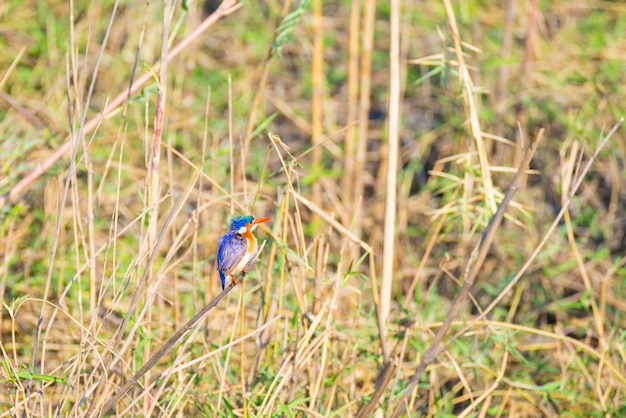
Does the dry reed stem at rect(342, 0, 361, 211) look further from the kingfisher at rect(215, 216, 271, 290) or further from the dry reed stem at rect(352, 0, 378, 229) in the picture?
the kingfisher at rect(215, 216, 271, 290)

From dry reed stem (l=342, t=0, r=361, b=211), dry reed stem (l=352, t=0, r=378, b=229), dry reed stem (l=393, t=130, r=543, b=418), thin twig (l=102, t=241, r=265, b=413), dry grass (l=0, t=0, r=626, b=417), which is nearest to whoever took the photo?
thin twig (l=102, t=241, r=265, b=413)

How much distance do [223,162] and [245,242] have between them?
54.0 inches

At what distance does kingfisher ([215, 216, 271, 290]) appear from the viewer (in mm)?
2053

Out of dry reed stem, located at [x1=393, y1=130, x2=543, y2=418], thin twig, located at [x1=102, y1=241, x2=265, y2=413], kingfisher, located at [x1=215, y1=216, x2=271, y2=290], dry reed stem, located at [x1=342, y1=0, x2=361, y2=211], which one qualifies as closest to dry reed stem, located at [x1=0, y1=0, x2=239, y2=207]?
kingfisher, located at [x1=215, y1=216, x2=271, y2=290]

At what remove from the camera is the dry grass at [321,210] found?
233 centimetres

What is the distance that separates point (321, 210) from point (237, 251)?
57 cm

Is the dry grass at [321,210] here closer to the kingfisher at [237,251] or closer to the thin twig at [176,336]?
the thin twig at [176,336]

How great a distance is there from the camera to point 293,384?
94.8 inches

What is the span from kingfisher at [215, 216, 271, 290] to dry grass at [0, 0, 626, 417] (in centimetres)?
15

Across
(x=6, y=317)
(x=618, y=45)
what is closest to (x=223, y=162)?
(x=6, y=317)

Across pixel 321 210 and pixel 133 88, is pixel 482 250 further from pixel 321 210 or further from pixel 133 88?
pixel 133 88

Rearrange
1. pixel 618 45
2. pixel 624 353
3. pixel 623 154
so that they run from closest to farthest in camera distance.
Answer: pixel 624 353, pixel 623 154, pixel 618 45

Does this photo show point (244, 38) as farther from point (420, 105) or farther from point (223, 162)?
point (223, 162)

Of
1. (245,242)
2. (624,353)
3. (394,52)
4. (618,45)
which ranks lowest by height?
(624,353)
